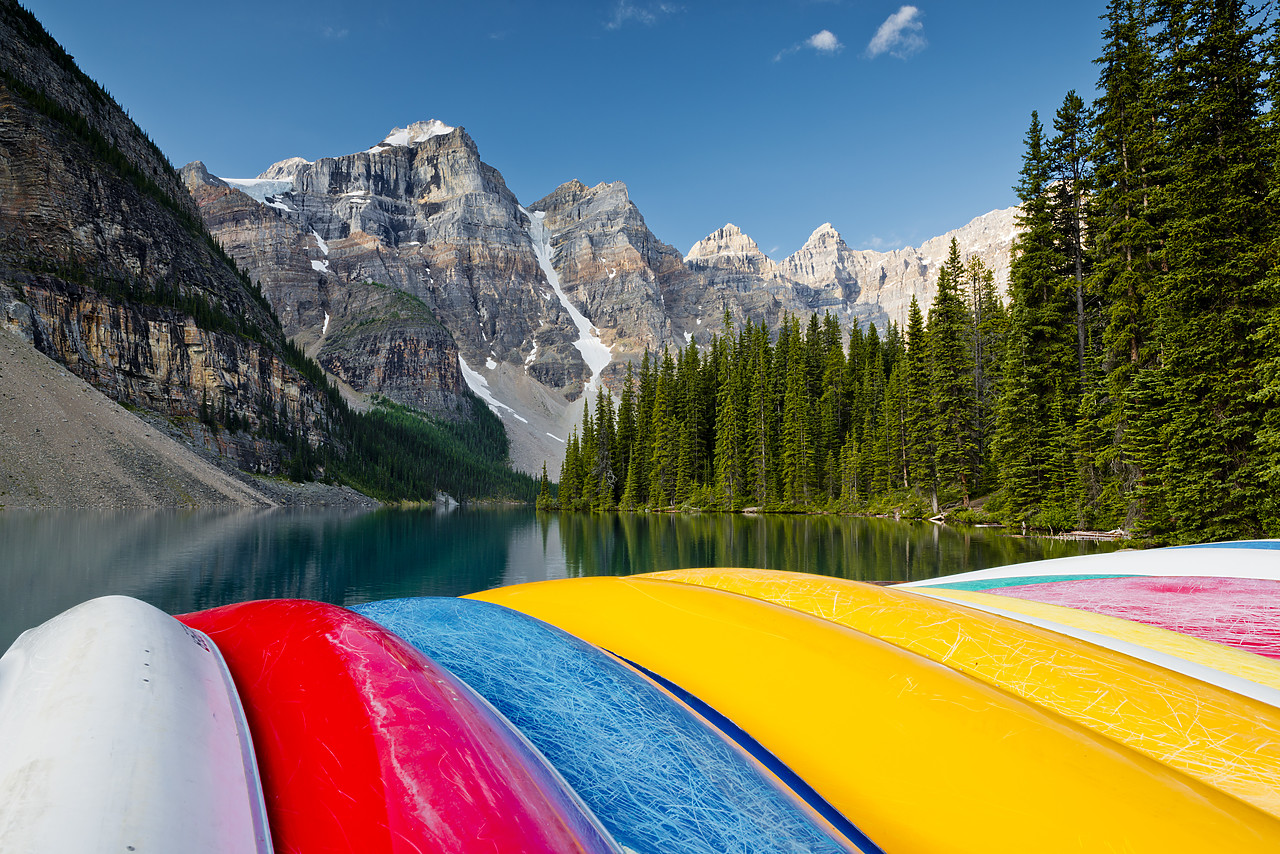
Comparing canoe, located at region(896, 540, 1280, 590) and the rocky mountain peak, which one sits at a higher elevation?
the rocky mountain peak

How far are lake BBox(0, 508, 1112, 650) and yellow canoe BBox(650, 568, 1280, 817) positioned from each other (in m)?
8.30

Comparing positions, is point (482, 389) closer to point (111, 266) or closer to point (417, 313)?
point (417, 313)

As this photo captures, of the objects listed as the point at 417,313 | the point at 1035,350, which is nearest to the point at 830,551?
the point at 1035,350

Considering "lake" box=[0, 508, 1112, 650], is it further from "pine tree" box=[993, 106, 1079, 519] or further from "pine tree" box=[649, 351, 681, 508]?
"pine tree" box=[649, 351, 681, 508]

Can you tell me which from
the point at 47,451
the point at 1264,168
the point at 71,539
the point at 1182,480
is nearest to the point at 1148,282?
the point at 1264,168

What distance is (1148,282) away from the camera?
13.2 m

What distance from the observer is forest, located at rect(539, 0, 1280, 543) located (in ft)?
34.4

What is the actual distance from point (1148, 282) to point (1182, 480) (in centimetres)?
496

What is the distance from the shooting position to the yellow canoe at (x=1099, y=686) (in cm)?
177

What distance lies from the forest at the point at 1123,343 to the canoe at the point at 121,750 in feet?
41.8

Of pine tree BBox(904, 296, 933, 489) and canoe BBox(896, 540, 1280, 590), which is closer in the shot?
canoe BBox(896, 540, 1280, 590)

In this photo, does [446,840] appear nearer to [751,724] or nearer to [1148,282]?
[751,724]

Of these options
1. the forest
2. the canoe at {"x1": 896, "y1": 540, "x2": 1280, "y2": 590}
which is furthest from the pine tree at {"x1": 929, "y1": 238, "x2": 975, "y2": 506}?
the canoe at {"x1": 896, "y1": 540, "x2": 1280, "y2": 590}

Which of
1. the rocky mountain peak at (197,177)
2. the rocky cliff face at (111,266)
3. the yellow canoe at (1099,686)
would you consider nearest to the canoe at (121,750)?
the yellow canoe at (1099,686)
